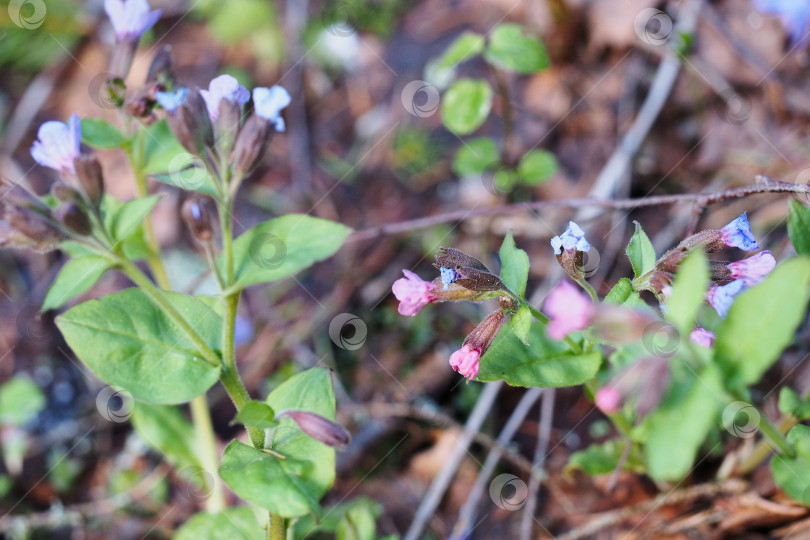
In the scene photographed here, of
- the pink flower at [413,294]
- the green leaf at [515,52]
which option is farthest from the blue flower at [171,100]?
the green leaf at [515,52]

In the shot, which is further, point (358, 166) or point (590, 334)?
point (358, 166)

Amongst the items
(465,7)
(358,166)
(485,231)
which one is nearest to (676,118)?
(485,231)

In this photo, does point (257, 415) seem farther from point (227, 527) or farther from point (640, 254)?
point (640, 254)

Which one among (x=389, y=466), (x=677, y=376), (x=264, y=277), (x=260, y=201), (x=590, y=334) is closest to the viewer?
(x=677, y=376)

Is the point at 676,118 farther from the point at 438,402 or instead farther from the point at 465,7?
the point at 438,402

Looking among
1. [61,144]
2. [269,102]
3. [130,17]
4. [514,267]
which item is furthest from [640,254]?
[130,17]

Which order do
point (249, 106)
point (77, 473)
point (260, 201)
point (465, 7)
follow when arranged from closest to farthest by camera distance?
point (249, 106) < point (77, 473) < point (260, 201) < point (465, 7)
